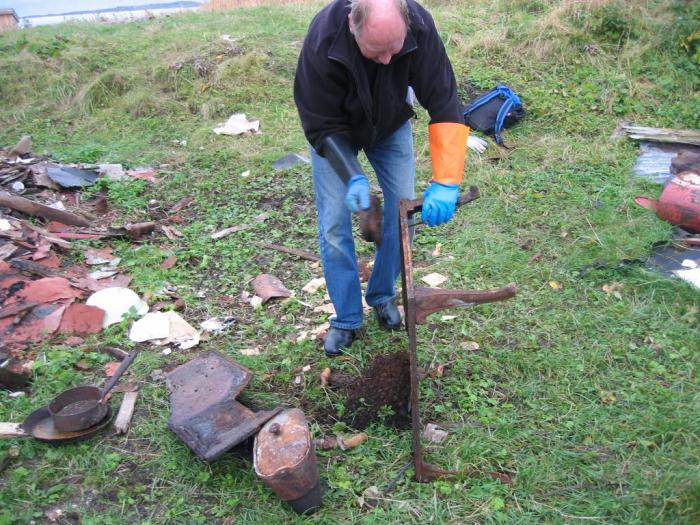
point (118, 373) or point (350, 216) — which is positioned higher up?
point (350, 216)

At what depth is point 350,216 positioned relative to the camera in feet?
10.2

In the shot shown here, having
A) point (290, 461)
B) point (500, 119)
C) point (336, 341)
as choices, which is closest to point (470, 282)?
point (336, 341)

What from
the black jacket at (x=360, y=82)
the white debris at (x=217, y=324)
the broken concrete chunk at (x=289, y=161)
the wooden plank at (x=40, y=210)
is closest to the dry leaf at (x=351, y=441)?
the white debris at (x=217, y=324)

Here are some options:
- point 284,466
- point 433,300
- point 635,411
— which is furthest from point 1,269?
point 635,411

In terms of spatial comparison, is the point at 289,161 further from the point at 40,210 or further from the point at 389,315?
the point at 389,315

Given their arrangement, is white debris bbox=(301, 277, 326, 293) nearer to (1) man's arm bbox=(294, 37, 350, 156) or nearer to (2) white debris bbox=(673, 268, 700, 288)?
(1) man's arm bbox=(294, 37, 350, 156)

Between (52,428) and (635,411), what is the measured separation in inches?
117

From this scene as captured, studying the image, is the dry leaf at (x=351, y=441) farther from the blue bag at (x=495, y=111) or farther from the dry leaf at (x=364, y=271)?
the blue bag at (x=495, y=111)

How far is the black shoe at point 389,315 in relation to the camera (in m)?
3.55

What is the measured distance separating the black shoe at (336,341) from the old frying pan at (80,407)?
1209 millimetres

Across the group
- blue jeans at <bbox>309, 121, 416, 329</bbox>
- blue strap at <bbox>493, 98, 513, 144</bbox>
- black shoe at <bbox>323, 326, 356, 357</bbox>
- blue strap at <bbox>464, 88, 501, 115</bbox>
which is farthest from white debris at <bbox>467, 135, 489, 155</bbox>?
black shoe at <bbox>323, 326, 356, 357</bbox>

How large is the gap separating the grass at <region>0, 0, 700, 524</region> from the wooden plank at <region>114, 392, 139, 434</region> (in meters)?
0.06

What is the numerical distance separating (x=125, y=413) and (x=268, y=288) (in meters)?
1.43

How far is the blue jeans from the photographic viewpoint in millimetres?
3031
